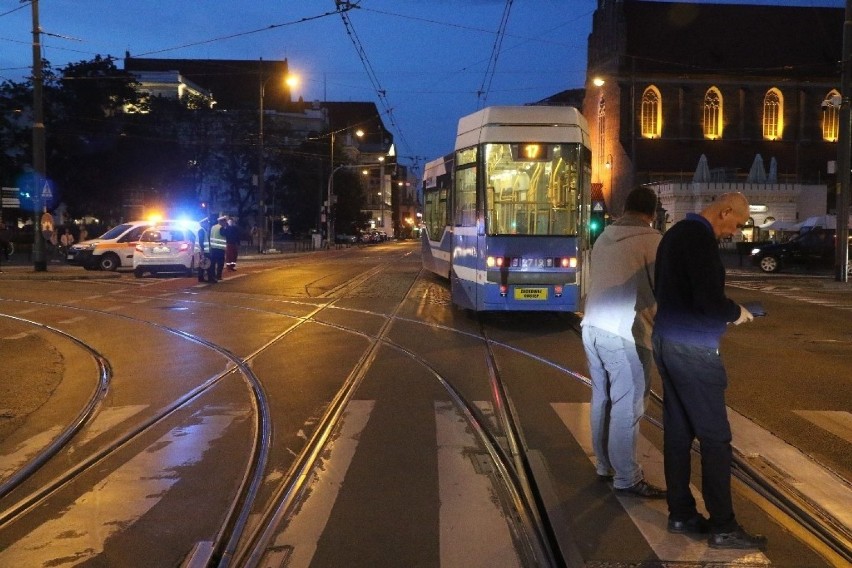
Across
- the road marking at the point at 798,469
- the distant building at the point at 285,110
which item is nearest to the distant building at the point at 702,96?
the distant building at the point at 285,110

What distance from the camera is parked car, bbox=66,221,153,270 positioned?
3153 centimetres

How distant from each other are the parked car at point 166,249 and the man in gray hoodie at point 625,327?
78.2 ft

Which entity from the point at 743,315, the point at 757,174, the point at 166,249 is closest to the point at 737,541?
the point at 743,315

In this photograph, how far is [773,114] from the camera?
72.7 metres

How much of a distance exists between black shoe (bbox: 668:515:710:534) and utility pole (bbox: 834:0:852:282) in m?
23.5

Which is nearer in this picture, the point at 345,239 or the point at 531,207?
the point at 531,207

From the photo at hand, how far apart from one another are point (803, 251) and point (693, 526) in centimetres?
3305

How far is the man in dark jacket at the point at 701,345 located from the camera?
4.74m

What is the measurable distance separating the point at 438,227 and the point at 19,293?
1064 cm

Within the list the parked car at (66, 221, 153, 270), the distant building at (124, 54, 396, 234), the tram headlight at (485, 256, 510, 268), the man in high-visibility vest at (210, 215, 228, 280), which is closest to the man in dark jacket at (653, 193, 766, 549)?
the tram headlight at (485, 256, 510, 268)

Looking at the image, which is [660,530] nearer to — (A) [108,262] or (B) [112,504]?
(B) [112,504]

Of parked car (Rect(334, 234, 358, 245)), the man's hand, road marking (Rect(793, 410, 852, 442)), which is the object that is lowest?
road marking (Rect(793, 410, 852, 442))

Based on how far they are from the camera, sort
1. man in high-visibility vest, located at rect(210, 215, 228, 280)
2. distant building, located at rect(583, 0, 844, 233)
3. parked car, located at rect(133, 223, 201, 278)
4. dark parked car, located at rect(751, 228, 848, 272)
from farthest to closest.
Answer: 1. distant building, located at rect(583, 0, 844, 233)
2. dark parked car, located at rect(751, 228, 848, 272)
3. parked car, located at rect(133, 223, 201, 278)
4. man in high-visibility vest, located at rect(210, 215, 228, 280)

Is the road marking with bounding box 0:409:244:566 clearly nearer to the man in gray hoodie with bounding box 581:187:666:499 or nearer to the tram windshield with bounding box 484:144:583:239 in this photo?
the man in gray hoodie with bounding box 581:187:666:499
